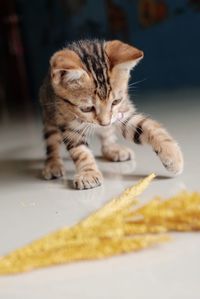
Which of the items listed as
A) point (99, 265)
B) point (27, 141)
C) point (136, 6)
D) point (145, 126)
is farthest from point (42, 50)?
point (99, 265)

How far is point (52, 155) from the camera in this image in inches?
74.2

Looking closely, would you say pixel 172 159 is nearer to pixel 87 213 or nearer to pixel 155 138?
pixel 155 138

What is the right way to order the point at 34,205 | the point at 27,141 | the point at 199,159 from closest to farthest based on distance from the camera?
the point at 34,205
the point at 199,159
the point at 27,141

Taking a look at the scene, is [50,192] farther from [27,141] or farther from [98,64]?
[27,141]

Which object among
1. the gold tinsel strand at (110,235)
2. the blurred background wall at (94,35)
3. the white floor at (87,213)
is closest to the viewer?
the white floor at (87,213)

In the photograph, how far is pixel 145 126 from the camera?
1653mm

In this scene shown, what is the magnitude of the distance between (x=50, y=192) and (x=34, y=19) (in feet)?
11.8

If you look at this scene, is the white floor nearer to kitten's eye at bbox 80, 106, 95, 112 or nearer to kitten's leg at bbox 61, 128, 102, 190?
kitten's leg at bbox 61, 128, 102, 190

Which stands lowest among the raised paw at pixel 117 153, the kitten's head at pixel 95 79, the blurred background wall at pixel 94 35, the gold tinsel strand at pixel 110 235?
the blurred background wall at pixel 94 35

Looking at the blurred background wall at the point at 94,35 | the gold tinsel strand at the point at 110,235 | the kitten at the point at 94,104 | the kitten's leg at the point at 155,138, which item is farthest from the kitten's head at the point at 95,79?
the blurred background wall at the point at 94,35

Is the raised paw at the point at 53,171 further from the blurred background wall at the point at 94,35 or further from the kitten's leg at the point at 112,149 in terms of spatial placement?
the blurred background wall at the point at 94,35

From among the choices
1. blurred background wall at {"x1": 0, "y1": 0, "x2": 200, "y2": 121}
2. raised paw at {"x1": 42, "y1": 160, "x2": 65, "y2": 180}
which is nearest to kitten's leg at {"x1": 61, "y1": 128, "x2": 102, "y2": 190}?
raised paw at {"x1": 42, "y1": 160, "x2": 65, "y2": 180}

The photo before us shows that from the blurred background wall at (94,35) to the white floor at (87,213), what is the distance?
1.24 meters

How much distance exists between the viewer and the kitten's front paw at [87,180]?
155 cm
